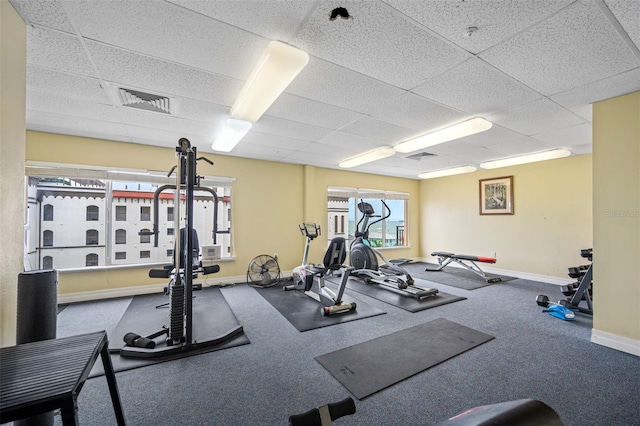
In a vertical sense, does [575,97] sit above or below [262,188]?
above

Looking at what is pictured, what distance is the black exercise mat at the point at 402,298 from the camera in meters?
3.69

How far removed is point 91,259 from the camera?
3990mm

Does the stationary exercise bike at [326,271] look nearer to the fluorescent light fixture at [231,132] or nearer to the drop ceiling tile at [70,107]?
the fluorescent light fixture at [231,132]

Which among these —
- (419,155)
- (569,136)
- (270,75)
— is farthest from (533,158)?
(270,75)

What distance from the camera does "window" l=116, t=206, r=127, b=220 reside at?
4211mm

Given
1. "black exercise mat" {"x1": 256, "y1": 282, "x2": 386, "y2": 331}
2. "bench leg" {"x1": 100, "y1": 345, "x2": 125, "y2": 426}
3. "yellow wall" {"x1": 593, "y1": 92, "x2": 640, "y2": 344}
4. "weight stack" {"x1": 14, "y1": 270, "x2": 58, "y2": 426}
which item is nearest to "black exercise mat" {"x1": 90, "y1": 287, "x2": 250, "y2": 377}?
"black exercise mat" {"x1": 256, "y1": 282, "x2": 386, "y2": 331}

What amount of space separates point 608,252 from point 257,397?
3.44 metres

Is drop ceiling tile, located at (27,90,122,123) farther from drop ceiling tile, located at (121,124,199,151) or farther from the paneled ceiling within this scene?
drop ceiling tile, located at (121,124,199,151)

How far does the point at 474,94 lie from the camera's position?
252 cm

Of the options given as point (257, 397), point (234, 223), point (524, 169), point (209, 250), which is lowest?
point (257, 397)

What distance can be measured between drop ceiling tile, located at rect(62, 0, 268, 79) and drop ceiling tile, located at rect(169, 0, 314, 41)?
6 cm

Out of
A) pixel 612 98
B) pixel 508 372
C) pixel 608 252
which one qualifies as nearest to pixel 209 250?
pixel 508 372

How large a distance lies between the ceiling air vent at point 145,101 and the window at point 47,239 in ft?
8.24

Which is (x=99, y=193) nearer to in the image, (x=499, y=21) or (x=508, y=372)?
(x=499, y=21)
